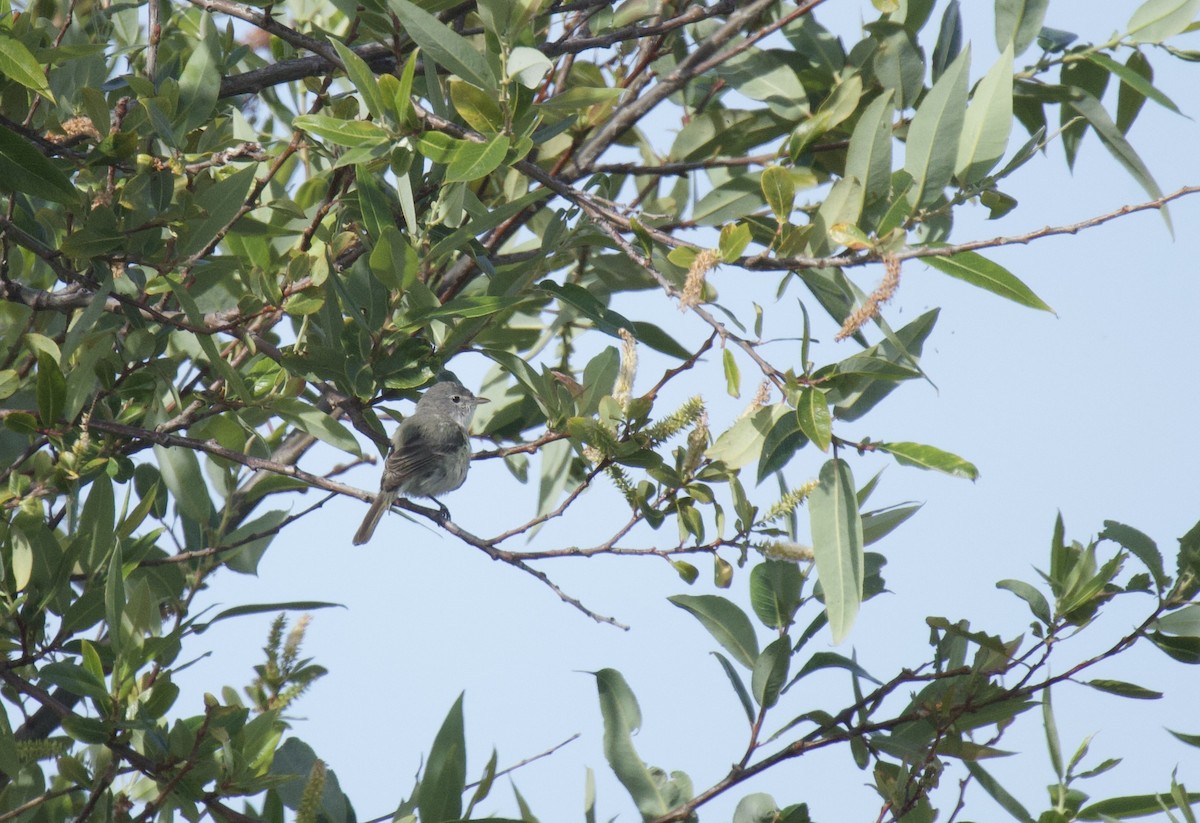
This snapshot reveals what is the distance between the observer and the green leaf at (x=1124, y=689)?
3.06 metres

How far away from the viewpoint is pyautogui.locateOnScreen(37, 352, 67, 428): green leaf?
3121mm

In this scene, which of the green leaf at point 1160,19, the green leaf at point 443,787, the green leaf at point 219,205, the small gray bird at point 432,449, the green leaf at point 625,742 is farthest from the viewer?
the small gray bird at point 432,449

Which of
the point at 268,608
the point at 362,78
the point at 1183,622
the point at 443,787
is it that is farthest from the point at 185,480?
the point at 1183,622

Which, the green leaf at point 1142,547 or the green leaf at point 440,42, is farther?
the green leaf at point 1142,547

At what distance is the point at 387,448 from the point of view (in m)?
3.63

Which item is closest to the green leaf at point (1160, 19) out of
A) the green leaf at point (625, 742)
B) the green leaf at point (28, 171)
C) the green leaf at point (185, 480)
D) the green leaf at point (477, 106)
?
the green leaf at point (477, 106)

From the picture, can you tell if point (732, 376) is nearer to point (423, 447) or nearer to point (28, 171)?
point (28, 171)

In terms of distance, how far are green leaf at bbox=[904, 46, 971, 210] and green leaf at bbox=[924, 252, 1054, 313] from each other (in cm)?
16

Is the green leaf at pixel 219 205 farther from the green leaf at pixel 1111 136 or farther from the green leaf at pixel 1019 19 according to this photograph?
the green leaf at pixel 1111 136

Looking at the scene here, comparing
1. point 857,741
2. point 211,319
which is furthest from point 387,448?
point 857,741

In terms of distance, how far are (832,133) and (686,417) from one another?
177cm

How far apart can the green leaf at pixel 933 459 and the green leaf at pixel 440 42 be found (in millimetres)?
1375

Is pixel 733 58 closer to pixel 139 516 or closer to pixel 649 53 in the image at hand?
pixel 649 53

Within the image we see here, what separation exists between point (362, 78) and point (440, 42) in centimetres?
23
